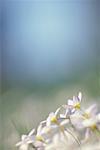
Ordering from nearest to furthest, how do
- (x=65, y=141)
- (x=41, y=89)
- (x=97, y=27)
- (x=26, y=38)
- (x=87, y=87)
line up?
(x=65, y=141), (x=87, y=87), (x=41, y=89), (x=97, y=27), (x=26, y=38)

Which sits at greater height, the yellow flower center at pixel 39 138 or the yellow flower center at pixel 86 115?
the yellow flower center at pixel 86 115

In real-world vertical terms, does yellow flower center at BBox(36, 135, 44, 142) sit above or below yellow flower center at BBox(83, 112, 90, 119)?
below

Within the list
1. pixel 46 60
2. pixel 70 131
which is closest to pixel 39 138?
pixel 70 131

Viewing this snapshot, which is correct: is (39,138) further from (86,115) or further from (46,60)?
(46,60)

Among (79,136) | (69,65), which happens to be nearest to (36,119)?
(79,136)

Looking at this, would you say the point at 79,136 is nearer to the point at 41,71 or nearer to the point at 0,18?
the point at 41,71

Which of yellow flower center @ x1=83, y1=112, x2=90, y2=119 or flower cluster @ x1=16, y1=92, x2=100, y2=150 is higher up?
yellow flower center @ x1=83, y1=112, x2=90, y2=119

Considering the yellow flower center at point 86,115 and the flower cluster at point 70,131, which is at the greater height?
the yellow flower center at point 86,115

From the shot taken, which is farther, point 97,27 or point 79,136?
point 97,27
